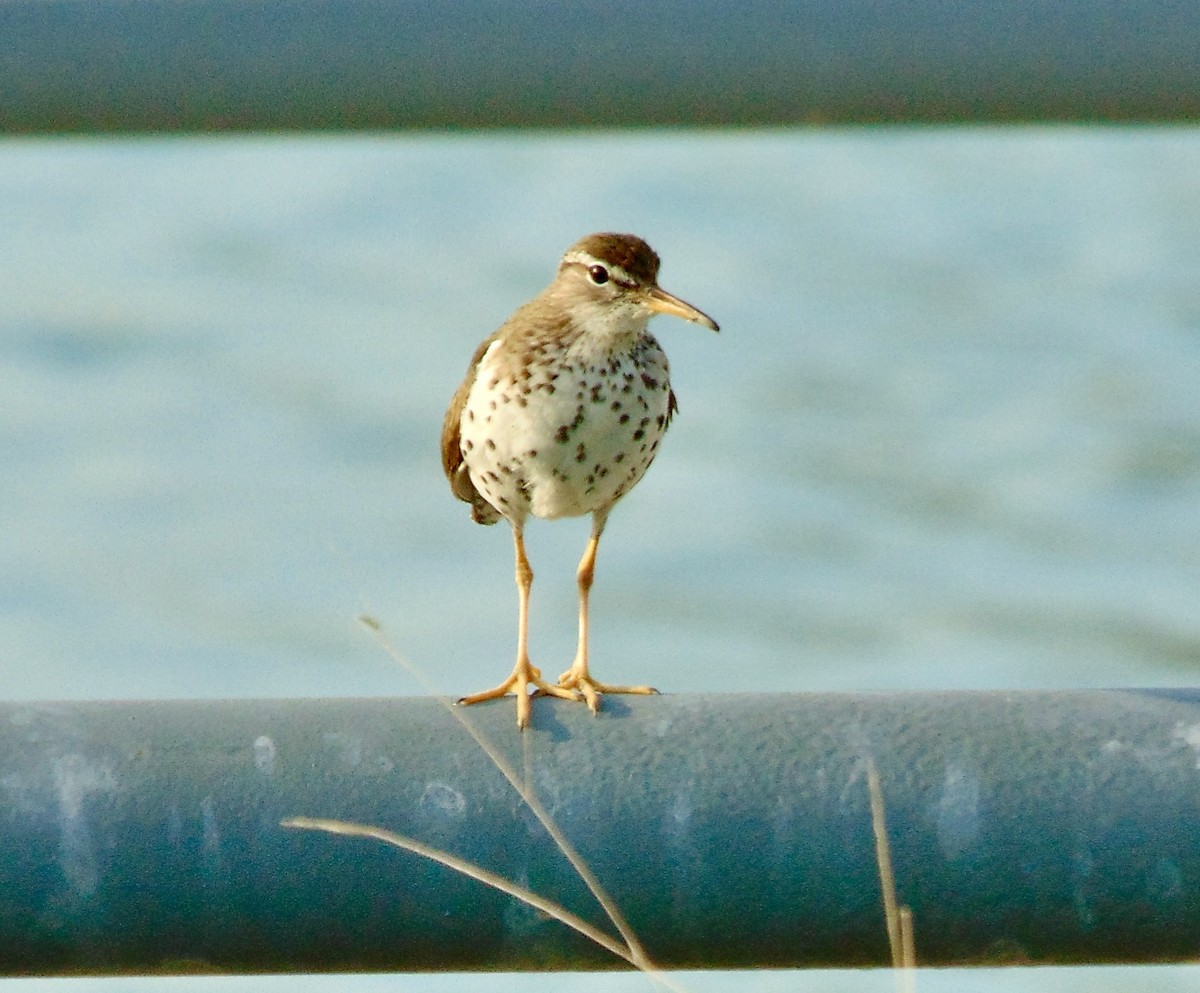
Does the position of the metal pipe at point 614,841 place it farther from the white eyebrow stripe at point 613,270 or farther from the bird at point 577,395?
the white eyebrow stripe at point 613,270

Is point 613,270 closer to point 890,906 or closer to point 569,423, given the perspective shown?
point 569,423

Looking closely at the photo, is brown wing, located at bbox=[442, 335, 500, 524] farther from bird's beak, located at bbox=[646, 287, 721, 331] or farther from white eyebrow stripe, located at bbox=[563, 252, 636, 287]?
bird's beak, located at bbox=[646, 287, 721, 331]

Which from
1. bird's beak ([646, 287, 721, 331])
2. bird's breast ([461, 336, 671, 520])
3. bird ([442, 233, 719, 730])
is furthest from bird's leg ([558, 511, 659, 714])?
bird's beak ([646, 287, 721, 331])

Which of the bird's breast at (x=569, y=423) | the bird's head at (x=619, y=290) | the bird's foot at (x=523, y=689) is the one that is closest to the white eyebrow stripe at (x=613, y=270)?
the bird's head at (x=619, y=290)

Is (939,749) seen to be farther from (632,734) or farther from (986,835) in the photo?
(632,734)

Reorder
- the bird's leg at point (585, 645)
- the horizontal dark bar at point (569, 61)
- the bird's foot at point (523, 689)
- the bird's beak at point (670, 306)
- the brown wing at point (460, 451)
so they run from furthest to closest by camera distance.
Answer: the brown wing at point (460, 451) < the bird's beak at point (670, 306) < the bird's leg at point (585, 645) < the bird's foot at point (523, 689) < the horizontal dark bar at point (569, 61)

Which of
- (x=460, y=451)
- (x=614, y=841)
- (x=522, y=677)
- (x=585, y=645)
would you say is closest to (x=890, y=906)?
(x=614, y=841)

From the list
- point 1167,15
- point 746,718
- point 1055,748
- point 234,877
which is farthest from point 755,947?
point 1167,15
